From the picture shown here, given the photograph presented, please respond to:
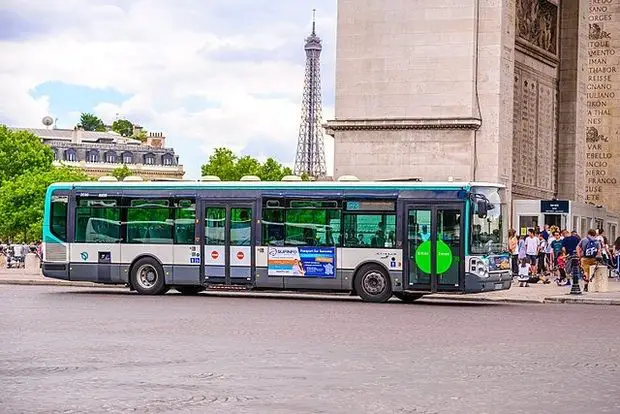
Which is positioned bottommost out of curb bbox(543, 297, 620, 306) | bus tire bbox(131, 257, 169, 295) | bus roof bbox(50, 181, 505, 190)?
curb bbox(543, 297, 620, 306)

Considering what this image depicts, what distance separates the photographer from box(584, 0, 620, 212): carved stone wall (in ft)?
205

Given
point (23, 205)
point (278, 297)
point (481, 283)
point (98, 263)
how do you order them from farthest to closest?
point (23, 205), point (278, 297), point (98, 263), point (481, 283)

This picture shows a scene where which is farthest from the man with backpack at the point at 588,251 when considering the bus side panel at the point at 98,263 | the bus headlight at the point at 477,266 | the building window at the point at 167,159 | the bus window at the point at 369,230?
the building window at the point at 167,159

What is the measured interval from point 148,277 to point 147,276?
1.3 inches

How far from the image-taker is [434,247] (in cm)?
3108

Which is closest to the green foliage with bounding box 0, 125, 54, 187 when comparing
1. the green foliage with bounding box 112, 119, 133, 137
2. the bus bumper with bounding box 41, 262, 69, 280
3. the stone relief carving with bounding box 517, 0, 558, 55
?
the green foliage with bounding box 112, 119, 133, 137

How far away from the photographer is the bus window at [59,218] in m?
34.7

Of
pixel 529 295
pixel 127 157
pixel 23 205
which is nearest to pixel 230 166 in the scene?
pixel 23 205

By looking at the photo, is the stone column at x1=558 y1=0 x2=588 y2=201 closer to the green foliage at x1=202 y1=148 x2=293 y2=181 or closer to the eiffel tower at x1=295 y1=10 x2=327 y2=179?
the green foliage at x1=202 y1=148 x2=293 y2=181

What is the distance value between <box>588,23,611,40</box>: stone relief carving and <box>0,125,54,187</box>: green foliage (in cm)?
6551

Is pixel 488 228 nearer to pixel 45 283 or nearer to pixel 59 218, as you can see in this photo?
pixel 59 218

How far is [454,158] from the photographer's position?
1719 inches

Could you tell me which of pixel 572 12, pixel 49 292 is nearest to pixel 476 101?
pixel 572 12

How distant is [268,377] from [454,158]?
29969mm
